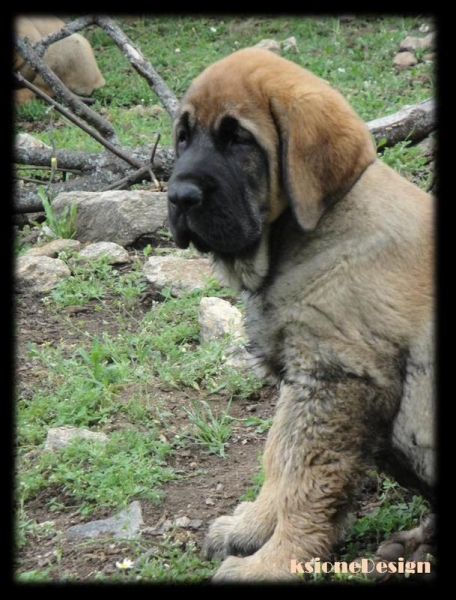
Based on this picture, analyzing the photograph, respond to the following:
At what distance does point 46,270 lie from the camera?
7.00m

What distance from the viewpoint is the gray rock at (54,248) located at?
24.1 feet

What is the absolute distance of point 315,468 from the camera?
3.82 m

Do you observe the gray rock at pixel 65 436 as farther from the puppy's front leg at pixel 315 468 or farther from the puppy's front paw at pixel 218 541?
the puppy's front leg at pixel 315 468

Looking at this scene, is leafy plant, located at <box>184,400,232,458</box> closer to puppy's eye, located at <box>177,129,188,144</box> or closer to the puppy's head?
the puppy's head

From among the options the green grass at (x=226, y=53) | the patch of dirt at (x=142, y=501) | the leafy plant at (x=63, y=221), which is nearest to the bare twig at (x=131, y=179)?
the leafy plant at (x=63, y=221)

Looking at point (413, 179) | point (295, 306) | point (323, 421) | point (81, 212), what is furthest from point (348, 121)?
point (81, 212)

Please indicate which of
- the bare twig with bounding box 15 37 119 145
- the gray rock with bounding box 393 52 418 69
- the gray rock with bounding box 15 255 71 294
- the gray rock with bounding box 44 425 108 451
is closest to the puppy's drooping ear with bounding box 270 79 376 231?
the gray rock with bounding box 44 425 108 451

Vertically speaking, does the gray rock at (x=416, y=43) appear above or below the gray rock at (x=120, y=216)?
above

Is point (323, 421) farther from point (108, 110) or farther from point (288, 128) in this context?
point (108, 110)

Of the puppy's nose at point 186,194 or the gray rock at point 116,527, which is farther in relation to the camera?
the gray rock at point 116,527

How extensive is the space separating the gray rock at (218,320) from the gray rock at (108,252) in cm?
119

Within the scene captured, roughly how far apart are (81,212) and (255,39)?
6.57 meters

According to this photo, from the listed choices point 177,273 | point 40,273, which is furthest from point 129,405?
point 40,273

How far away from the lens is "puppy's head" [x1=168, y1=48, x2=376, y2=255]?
3883 mm
